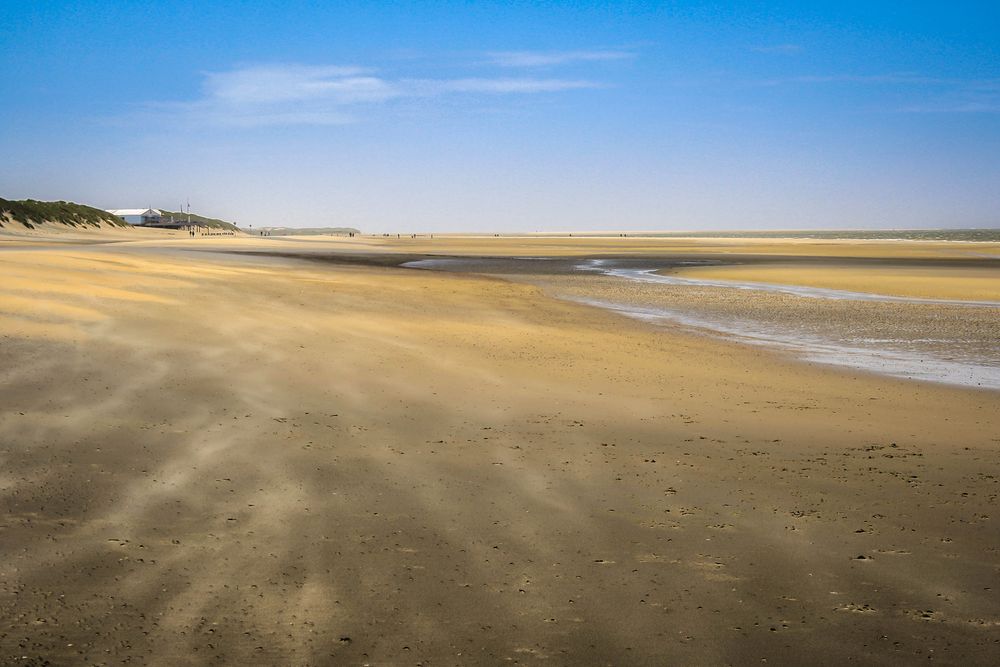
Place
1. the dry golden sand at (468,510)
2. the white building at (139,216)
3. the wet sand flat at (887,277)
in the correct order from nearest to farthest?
the dry golden sand at (468,510), the wet sand flat at (887,277), the white building at (139,216)

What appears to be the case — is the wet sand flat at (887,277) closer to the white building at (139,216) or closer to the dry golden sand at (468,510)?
the dry golden sand at (468,510)

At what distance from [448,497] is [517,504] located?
1.65 ft

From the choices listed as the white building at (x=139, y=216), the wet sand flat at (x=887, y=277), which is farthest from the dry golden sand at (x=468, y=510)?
the white building at (x=139, y=216)

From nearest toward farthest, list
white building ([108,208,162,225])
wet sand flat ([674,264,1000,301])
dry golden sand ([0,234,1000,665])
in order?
dry golden sand ([0,234,1000,665]) < wet sand flat ([674,264,1000,301]) < white building ([108,208,162,225])

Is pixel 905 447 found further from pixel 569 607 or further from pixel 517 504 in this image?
pixel 569 607

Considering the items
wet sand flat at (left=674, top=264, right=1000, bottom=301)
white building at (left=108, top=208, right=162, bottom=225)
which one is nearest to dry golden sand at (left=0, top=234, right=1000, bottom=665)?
wet sand flat at (left=674, top=264, right=1000, bottom=301)

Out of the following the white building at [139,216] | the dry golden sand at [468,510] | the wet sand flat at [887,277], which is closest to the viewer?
the dry golden sand at [468,510]

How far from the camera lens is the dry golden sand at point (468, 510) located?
12.7 feet

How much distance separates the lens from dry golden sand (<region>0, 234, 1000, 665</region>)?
3.86 meters

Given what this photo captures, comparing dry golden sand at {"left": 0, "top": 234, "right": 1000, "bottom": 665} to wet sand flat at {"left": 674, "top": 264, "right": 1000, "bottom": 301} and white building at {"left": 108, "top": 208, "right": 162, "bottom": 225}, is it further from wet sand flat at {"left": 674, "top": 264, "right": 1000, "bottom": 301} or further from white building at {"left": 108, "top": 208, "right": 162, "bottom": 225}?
white building at {"left": 108, "top": 208, "right": 162, "bottom": 225}

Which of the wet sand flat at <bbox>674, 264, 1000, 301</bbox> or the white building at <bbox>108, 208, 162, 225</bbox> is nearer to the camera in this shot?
the wet sand flat at <bbox>674, 264, 1000, 301</bbox>

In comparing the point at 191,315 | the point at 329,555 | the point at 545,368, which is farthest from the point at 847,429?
the point at 191,315

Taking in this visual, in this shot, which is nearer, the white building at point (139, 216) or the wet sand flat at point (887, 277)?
the wet sand flat at point (887, 277)

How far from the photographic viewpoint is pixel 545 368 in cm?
1126
